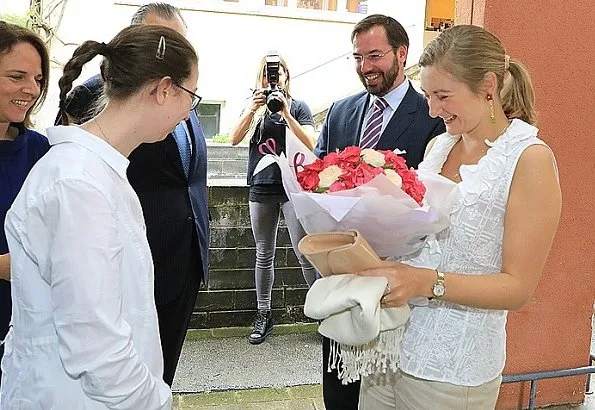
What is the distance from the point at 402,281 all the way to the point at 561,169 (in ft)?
5.24

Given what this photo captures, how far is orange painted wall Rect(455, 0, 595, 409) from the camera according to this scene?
2480 mm

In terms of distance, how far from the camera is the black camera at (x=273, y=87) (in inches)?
127

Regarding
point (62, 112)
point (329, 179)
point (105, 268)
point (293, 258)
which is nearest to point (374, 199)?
point (329, 179)

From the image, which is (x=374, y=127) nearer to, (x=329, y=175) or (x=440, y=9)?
(x=329, y=175)

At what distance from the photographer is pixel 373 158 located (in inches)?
53.9

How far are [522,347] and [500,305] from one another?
145cm

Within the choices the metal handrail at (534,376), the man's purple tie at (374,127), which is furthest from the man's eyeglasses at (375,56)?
the metal handrail at (534,376)

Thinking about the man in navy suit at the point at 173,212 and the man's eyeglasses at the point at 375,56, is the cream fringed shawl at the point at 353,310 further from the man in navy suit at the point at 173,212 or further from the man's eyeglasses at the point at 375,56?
the man's eyeglasses at the point at 375,56

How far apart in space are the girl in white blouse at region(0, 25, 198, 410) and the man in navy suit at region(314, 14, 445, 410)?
1.07 metres

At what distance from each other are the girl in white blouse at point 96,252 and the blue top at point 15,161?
65 centimetres

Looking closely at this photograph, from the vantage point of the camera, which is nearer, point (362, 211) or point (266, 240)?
point (362, 211)

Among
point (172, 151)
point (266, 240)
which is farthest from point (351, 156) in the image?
point (266, 240)

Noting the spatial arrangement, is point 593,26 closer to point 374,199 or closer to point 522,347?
point 522,347

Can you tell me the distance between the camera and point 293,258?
365 cm
